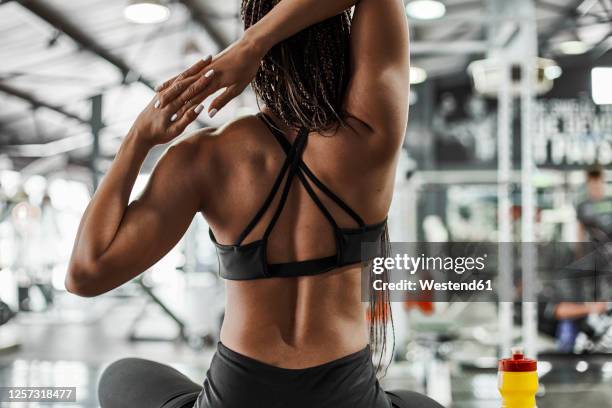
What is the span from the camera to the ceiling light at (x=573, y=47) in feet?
16.1

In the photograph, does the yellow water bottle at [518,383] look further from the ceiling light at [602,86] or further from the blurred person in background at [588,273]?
the blurred person in background at [588,273]

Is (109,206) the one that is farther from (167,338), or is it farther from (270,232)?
(167,338)

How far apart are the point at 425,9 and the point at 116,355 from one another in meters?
3.37

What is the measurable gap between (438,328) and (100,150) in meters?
2.47

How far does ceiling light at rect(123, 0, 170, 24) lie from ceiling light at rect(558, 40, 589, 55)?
3.20m

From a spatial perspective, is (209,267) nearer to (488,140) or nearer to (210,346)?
(210,346)

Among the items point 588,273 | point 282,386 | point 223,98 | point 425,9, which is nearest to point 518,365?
point 282,386

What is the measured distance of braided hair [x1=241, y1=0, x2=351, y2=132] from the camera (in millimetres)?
893

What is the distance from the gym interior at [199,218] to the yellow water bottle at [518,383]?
7.87 ft

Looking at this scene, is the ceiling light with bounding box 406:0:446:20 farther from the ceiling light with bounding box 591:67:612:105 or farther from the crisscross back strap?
the crisscross back strap

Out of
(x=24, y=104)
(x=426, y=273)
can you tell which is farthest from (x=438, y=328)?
(x=24, y=104)

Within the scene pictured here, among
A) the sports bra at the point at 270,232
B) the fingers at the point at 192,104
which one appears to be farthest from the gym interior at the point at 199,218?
the fingers at the point at 192,104

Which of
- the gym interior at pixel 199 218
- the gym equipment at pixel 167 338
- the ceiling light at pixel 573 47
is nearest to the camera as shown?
the gym interior at pixel 199 218

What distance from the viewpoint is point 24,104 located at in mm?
3617
